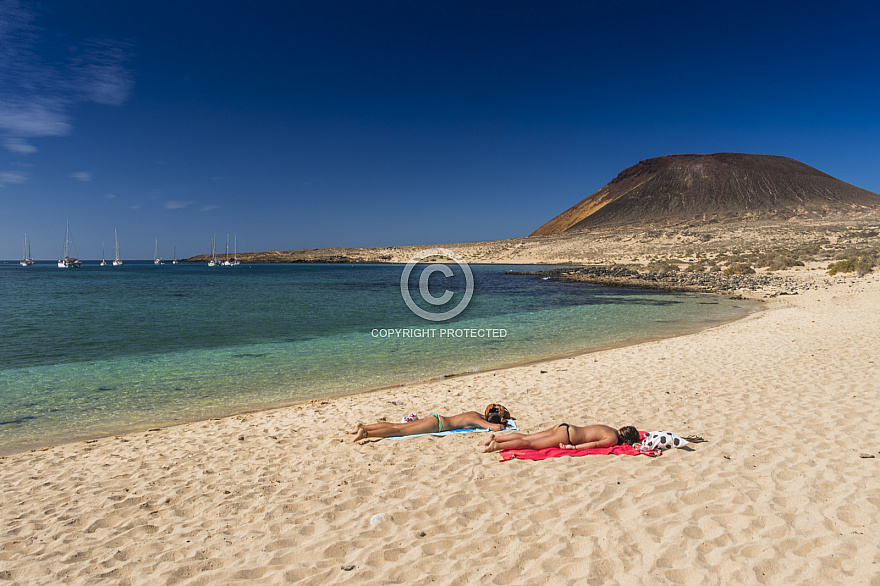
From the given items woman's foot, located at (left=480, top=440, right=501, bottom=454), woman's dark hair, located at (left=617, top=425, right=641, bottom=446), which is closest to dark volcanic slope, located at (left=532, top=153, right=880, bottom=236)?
woman's dark hair, located at (left=617, top=425, right=641, bottom=446)

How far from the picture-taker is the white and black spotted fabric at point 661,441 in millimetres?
5296

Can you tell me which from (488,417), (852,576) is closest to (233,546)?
(488,417)

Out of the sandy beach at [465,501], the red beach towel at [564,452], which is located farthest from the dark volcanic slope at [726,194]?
the red beach towel at [564,452]

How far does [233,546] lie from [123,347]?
42.8 feet

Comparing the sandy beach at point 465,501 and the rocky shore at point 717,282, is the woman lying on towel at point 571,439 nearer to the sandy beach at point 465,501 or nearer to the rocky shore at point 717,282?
the sandy beach at point 465,501

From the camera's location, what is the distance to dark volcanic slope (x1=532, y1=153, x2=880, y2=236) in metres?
97.2

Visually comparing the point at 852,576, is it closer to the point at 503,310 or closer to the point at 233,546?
the point at 233,546

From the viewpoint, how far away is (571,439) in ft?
18.1

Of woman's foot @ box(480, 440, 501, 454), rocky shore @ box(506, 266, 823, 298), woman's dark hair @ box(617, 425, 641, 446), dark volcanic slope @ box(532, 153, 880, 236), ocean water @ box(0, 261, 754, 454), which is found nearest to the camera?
woman's dark hair @ box(617, 425, 641, 446)

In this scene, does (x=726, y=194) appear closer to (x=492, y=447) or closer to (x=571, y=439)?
(x=571, y=439)

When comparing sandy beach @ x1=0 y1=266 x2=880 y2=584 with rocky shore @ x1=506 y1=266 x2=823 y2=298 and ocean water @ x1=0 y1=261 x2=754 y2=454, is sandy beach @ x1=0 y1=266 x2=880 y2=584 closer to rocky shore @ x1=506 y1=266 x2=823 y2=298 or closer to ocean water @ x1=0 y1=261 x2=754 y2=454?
ocean water @ x1=0 y1=261 x2=754 y2=454

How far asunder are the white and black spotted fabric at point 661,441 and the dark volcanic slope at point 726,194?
326 feet

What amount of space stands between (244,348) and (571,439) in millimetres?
11505

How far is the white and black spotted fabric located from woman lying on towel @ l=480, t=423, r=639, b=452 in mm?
167
